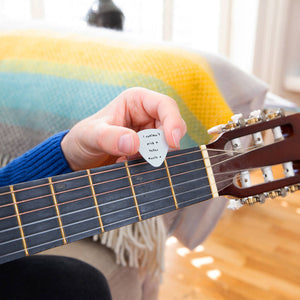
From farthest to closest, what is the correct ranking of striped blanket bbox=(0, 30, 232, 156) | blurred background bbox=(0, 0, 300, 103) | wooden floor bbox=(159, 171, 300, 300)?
blurred background bbox=(0, 0, 300, 103) → wooden floor bbox=(159, 171, 300, 300) → striped blanket bbox=(0, 30, 232, 156)

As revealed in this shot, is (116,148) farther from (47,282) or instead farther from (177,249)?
(177,249)

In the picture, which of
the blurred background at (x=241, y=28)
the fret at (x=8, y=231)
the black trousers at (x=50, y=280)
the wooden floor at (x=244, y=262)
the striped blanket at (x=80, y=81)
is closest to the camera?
the fret at (x=8, y=231)

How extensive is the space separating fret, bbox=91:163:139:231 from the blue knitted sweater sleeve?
162mm

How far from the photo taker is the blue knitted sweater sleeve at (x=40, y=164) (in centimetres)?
55

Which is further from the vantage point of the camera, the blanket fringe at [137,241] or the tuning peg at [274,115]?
the blanket fringe at [137,241]

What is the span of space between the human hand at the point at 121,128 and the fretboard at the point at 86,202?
0.10ft

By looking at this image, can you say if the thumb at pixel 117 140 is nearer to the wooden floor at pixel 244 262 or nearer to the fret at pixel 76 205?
the fret at pixel 76 205

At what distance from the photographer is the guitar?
0.39 meters

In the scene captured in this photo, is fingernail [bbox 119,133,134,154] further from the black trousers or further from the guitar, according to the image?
the black trousers

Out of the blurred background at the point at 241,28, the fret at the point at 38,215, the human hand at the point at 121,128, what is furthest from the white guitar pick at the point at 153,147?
the blurred background at the point at 241,28

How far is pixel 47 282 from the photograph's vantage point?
51cm

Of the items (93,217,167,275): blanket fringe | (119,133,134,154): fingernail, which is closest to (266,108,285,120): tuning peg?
(119,133,134,154): fingernail

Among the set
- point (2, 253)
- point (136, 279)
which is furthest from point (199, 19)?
point (2, 253)

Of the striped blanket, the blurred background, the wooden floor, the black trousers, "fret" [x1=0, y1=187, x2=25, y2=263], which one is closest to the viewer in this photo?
"fret" [x1=0, y1=187, x2=25, y2=263]
